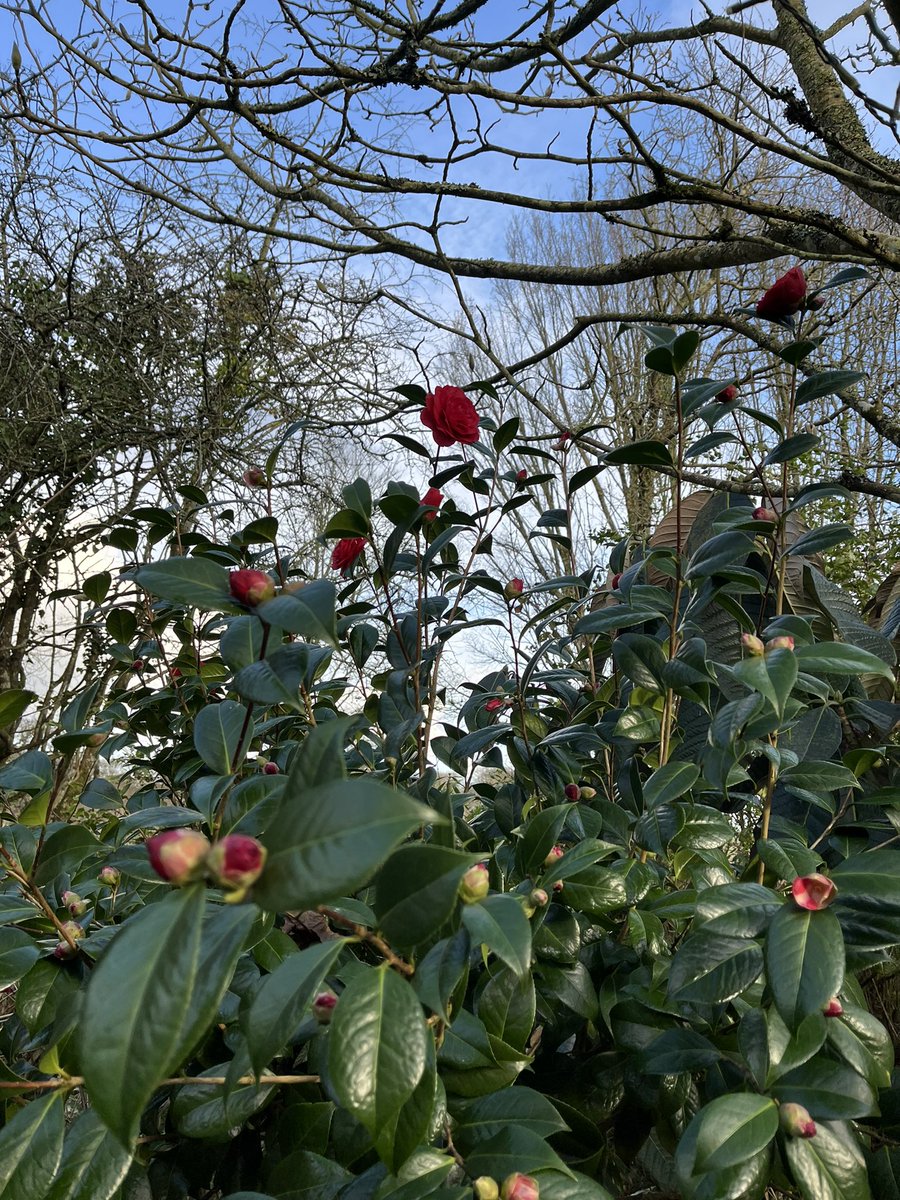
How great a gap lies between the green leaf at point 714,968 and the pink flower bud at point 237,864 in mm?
269

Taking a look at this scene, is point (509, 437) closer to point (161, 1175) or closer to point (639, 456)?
point (639, 456)

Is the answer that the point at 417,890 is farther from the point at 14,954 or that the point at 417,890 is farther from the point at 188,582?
the point at 14,954

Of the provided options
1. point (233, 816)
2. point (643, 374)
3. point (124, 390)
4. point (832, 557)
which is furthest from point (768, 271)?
point (233, 816)

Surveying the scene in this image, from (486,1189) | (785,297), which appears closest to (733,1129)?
(486,1189)

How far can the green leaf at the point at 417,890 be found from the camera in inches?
11.8

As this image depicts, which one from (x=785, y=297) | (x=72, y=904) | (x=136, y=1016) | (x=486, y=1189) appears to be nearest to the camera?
(x=136, y=1016)

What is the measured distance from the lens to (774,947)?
1.34ft

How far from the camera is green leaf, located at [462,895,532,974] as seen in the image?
0.32 metres

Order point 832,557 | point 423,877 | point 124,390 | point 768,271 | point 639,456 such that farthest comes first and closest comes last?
point 768,271 → point 832,557 → point 124,390 → point 639,456 → point 423,877

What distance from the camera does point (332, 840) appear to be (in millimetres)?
257

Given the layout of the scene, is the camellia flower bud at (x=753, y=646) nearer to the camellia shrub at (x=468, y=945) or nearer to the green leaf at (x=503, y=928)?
the camellia shrub at (x=468, y=945)

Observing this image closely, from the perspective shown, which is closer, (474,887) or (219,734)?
(474,887)

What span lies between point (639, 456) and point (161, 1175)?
2.04 ft

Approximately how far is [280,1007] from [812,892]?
0.89 feet
